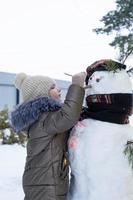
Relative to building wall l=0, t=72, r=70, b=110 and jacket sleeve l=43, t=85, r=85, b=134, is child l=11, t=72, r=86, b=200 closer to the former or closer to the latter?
jacket sleeve l=43, t=85, r=85, b=134

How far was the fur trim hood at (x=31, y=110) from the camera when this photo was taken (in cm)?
219

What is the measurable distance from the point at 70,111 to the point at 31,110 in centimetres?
25

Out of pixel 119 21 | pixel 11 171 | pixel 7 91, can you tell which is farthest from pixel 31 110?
pixel 7 91

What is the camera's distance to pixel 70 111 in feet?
6.75

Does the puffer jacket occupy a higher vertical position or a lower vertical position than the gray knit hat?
lower

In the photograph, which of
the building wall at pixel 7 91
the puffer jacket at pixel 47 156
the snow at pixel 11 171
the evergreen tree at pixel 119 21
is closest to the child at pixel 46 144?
the puffer jacket at pixel 47 156

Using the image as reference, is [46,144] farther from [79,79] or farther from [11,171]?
[11,171]

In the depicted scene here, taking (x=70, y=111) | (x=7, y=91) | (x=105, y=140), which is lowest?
(x=7, y=91)

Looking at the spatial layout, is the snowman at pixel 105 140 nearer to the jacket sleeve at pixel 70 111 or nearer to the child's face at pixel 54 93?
the jacket sleeve at pixel 70 111

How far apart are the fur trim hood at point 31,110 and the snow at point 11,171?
2.11 m

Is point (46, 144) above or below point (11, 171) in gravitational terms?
above

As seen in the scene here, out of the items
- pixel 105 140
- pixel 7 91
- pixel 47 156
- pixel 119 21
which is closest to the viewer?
pixel 105 140

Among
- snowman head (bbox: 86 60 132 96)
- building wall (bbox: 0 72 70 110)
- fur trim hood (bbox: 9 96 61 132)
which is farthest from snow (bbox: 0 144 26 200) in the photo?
→ building wall (bbox: 0 72 70 110)

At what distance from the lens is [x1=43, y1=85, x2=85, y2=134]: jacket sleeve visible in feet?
6.77
